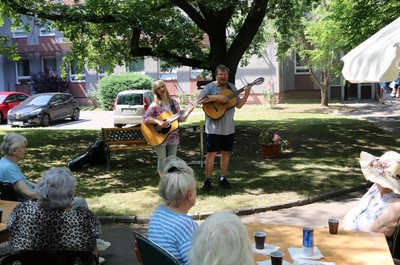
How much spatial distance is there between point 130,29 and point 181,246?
424 inches

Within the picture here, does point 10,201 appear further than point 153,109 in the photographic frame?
No

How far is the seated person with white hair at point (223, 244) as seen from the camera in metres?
2.02

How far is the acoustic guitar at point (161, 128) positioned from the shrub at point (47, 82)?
80.9 ft

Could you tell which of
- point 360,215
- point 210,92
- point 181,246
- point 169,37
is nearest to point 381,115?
point 169,37

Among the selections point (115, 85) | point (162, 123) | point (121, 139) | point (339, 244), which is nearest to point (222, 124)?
point (162, 123)

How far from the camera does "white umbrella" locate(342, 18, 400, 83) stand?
418 cm

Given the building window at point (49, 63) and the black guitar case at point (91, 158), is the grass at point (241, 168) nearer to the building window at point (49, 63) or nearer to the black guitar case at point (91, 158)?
the black guitar case at point (91, 158)

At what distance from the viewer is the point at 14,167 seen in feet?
15.8

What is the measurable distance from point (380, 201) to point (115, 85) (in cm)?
2506

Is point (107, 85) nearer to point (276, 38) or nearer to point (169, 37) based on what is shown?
point (276, 38)

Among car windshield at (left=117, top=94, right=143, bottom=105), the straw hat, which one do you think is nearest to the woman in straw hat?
the straw hat

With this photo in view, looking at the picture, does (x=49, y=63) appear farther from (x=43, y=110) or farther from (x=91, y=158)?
(x=91, y=158)

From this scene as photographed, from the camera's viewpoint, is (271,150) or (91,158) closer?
(91,158)

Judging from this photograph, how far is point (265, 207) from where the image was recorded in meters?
6.62
